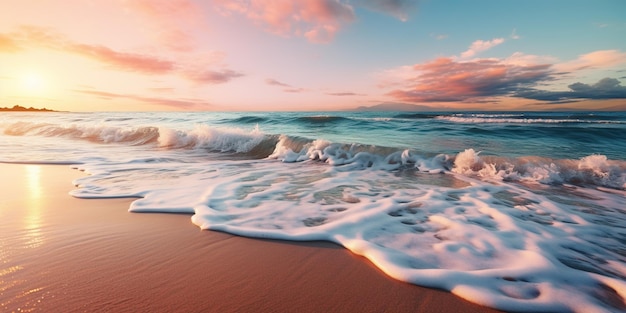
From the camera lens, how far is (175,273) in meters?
2.00

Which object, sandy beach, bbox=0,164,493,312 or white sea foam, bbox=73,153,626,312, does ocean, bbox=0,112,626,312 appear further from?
sandy beach, bbox=0,164,493,312

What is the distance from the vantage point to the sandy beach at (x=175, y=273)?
1.68 metres

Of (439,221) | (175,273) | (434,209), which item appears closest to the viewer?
(175,273)

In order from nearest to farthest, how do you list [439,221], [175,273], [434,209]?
[175,273] → [439,221] → [434,209]

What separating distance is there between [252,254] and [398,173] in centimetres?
452

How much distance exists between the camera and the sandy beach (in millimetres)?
1681

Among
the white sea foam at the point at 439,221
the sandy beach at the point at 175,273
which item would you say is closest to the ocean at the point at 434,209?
the white sea foam at the point at 439,221

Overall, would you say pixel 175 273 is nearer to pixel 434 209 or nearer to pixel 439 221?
pixel 439 221

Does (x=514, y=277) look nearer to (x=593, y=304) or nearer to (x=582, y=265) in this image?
(x=593, y=304)

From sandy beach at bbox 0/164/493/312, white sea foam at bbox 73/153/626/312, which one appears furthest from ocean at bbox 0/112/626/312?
sandy beach at bbox 0/164/493/312

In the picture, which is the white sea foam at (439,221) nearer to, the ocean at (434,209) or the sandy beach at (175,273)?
the ocean at (434,209)

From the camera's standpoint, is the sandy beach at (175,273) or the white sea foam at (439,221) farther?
the white sea foam at (439,221)

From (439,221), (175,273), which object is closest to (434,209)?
(439,221)

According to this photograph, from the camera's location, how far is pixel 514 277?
2006 mm
